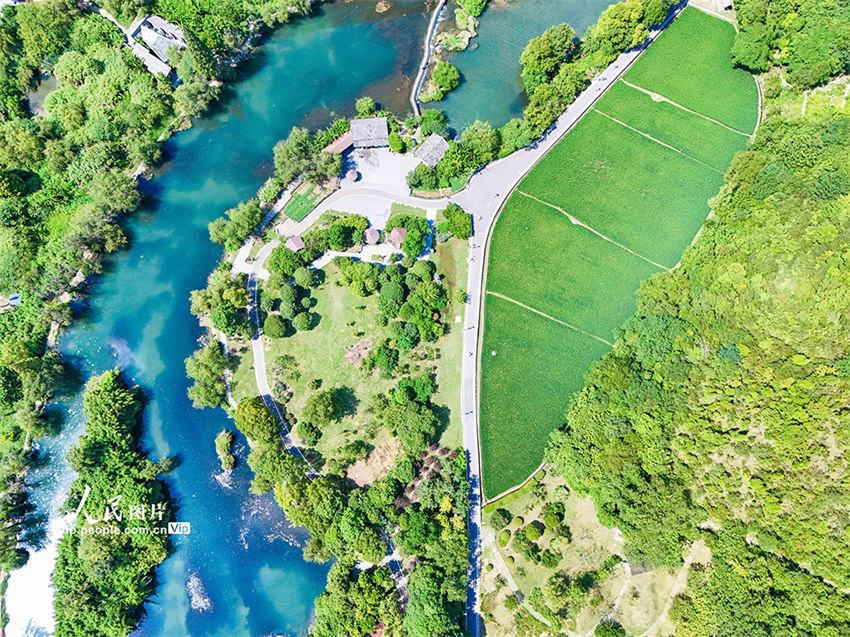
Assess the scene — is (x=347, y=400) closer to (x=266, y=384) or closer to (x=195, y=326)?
(x=266, y=384)

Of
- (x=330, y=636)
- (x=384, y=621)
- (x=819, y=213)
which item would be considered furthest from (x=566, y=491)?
(x=819, y=213)

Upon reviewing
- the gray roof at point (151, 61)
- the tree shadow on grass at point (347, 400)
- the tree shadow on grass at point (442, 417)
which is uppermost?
the gray roof at point (151, 61)

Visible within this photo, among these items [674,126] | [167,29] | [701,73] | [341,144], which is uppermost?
[167,29]

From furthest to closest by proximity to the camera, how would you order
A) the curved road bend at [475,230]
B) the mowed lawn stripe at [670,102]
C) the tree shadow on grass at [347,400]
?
1. the mowed lawn stripe at [670,102]
2. the tree shadow on grass at [347,400]
3. the curved road bend at [475,230]

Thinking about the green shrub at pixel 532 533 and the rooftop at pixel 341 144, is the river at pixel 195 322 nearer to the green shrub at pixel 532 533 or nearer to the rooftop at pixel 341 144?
the rooftop at pixel 341 144

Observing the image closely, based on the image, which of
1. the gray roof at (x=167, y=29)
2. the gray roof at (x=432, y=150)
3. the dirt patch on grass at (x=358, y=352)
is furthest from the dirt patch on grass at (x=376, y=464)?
the gray roof at (x=167, y=29)

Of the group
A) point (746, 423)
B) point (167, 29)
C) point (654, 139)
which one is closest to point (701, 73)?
point (654, 139)
